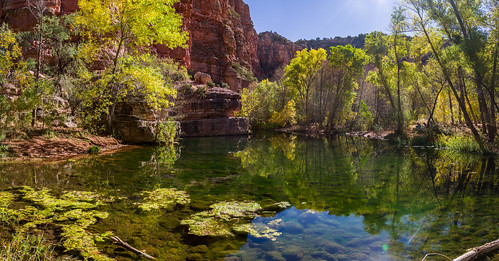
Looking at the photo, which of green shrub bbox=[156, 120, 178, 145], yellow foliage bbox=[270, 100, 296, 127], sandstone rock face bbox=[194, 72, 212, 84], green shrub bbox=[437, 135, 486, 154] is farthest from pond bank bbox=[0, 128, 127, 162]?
sandstone rock face bbox=[194, 72, 212, 84]

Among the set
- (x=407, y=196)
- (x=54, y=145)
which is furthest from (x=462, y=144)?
(x=54, y=145)

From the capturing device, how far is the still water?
4.20 metres

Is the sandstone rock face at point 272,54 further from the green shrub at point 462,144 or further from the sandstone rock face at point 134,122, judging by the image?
the sandstone rock face at point 134,122

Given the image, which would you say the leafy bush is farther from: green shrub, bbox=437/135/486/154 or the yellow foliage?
green shrub, bbox=437/135/486/154

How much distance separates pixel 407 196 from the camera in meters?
7.51

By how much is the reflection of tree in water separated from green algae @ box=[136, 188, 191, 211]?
2.73 meters

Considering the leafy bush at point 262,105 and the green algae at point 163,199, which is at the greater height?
the leafy bush at point 262,105

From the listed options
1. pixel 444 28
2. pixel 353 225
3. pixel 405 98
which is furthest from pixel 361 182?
pixel 405 98

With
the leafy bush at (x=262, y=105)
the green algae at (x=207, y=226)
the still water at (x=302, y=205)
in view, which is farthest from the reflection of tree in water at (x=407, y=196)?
the leafy bush at (x=262, y=105)

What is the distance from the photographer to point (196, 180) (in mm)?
8461

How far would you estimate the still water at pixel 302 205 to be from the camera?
165 inches

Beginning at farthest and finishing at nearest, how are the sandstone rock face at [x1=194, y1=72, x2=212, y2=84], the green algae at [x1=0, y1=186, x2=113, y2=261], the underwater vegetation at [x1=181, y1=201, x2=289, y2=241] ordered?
the sandstone rock face at [x1=194, y1=72, x2=212, y2=84] → the underwater vegetation at [x1=181, y1=201, x2=289, y2=241] → the green algae at [x1=0, y1=186, x2=113, y2=261]

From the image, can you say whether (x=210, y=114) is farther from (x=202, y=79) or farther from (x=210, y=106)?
(x=202, y=79)

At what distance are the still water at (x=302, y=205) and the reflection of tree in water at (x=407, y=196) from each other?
3 cm
